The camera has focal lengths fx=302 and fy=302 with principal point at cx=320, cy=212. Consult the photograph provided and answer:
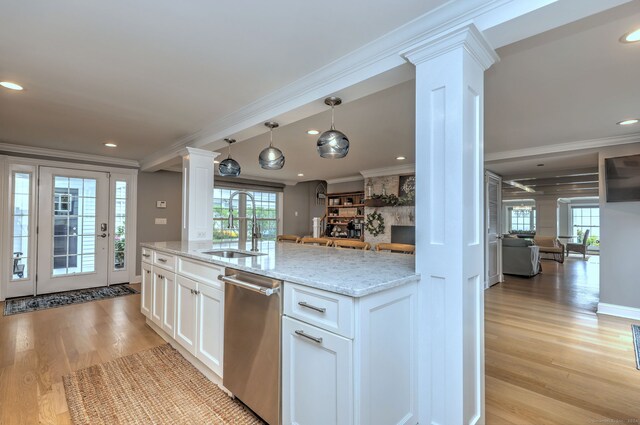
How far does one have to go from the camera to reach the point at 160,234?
19.8ft

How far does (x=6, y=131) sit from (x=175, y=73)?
3146 mm

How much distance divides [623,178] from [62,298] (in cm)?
788

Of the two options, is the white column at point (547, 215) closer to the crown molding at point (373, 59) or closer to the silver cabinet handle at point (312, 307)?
the crown molding at point (373, 59)

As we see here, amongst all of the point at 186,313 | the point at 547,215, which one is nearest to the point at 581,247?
the point at 547,215

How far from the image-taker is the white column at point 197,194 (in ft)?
12.2

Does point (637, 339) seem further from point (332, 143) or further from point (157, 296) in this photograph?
point (157, 296)

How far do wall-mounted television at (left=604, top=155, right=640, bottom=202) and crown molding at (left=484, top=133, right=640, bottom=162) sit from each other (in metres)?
0.21

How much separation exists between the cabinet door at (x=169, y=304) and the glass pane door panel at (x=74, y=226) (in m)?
3.34

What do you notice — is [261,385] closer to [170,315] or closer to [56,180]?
[170,315]

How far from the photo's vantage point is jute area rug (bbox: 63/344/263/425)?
71.9 inches

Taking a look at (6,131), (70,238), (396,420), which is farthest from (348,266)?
(70,238)

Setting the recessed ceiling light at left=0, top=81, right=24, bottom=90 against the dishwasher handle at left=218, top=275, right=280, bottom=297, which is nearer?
the dishwasher handle at left=218, top=275, right=280, bottom=297

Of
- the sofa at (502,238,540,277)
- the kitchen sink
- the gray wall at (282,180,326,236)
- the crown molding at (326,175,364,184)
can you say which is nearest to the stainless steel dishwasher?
the kitchen sink

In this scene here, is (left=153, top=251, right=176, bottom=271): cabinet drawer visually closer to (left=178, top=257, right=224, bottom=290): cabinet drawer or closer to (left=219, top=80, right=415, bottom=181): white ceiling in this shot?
(left=178, top=257, right=224, bottom=290): cabinet drawer
